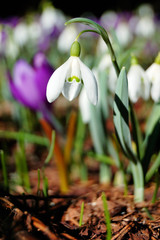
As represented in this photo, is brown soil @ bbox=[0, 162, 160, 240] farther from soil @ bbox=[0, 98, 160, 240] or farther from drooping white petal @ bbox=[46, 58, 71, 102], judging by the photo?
drooping white petal @ bbox=[46, 58, 71, 102]

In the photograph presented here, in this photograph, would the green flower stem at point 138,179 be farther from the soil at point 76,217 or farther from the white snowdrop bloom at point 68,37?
the white snowdrop bloom at point 68,37

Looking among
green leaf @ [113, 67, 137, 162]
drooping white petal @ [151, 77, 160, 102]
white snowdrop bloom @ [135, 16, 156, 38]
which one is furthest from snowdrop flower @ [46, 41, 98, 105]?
white snowdrop bloom @ [135, 16, 156, 38]

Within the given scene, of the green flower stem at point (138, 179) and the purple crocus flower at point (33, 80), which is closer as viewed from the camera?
the green flower stem at point (138, 179)

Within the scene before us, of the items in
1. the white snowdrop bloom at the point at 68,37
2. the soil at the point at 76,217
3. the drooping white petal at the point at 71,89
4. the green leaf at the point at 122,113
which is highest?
the white snowdrop bloom at the point at 68,37

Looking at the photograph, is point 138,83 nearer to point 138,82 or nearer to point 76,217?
point 138,82

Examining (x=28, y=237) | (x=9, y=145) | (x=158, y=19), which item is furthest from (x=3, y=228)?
(x=158, y=19)

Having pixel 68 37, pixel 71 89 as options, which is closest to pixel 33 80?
pixel 71 89

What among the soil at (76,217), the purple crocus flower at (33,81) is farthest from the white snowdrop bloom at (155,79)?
the purple crocus flower at (33,81)
